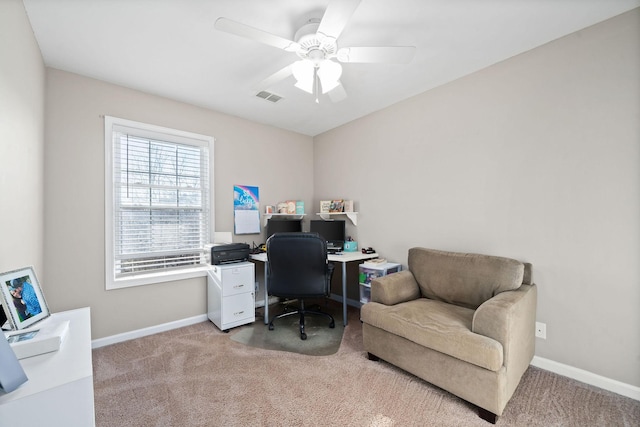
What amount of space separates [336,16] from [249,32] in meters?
0.50

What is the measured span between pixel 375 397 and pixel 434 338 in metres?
0.56

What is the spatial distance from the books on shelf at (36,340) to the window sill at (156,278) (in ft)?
4.64

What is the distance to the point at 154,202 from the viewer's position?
9.61 feet

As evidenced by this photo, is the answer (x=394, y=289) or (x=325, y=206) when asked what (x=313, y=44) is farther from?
(x=325, y=206)

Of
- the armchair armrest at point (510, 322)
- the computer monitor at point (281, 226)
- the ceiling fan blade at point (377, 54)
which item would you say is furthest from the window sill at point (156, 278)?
the armchair armrest at point (510, 322)

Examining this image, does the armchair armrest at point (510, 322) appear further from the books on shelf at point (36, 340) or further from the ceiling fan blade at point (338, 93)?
the books on shelf at point (36, 340)

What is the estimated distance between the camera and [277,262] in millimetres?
2697

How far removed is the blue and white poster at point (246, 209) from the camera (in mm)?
3479

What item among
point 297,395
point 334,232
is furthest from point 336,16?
point 334,232

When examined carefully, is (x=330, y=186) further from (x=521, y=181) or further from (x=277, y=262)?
(x=521, y=181)

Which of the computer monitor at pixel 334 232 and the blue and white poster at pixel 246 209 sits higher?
the blue and white poster at pixel 246 209

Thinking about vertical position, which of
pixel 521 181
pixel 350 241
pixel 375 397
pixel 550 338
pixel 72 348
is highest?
pixel 521 181

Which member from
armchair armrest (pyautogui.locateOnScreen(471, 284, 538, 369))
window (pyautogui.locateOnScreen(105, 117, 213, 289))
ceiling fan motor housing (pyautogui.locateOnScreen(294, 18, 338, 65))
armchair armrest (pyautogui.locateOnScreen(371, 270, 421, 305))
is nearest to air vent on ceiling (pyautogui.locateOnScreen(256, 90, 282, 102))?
window (pyautogui.locateOnScreen(105, 117, 213, 289))

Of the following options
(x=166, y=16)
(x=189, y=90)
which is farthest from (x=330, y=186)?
(x=166, y=16)
